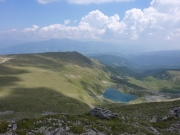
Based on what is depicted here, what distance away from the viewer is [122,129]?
25.2m

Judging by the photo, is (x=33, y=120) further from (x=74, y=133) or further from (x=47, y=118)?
(x=74, y=133)

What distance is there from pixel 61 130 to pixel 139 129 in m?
12.7

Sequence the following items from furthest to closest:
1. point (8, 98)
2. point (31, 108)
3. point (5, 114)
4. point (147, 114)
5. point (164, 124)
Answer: point (8, 98) → point (31, 108) → point (5, 114) → point (147, 114) → point (164, 124)

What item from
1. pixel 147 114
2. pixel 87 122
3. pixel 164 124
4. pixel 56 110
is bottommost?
pixel 56 110

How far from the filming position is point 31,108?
210 ft

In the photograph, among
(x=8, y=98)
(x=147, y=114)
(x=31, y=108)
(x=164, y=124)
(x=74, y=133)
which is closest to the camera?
(x=74, y=133)

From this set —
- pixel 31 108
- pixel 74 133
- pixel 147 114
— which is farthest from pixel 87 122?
pixel 31 108

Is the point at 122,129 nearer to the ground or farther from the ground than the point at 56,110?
farther from the ground

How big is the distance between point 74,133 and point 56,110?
4698 cm

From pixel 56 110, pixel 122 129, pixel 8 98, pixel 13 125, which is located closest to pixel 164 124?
pixel 122 129

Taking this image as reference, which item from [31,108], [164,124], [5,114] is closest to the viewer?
[164,124]

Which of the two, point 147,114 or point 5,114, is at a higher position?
point 147,114

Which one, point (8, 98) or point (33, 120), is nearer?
point (33, 120)

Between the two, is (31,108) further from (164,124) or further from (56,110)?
(164,124)
